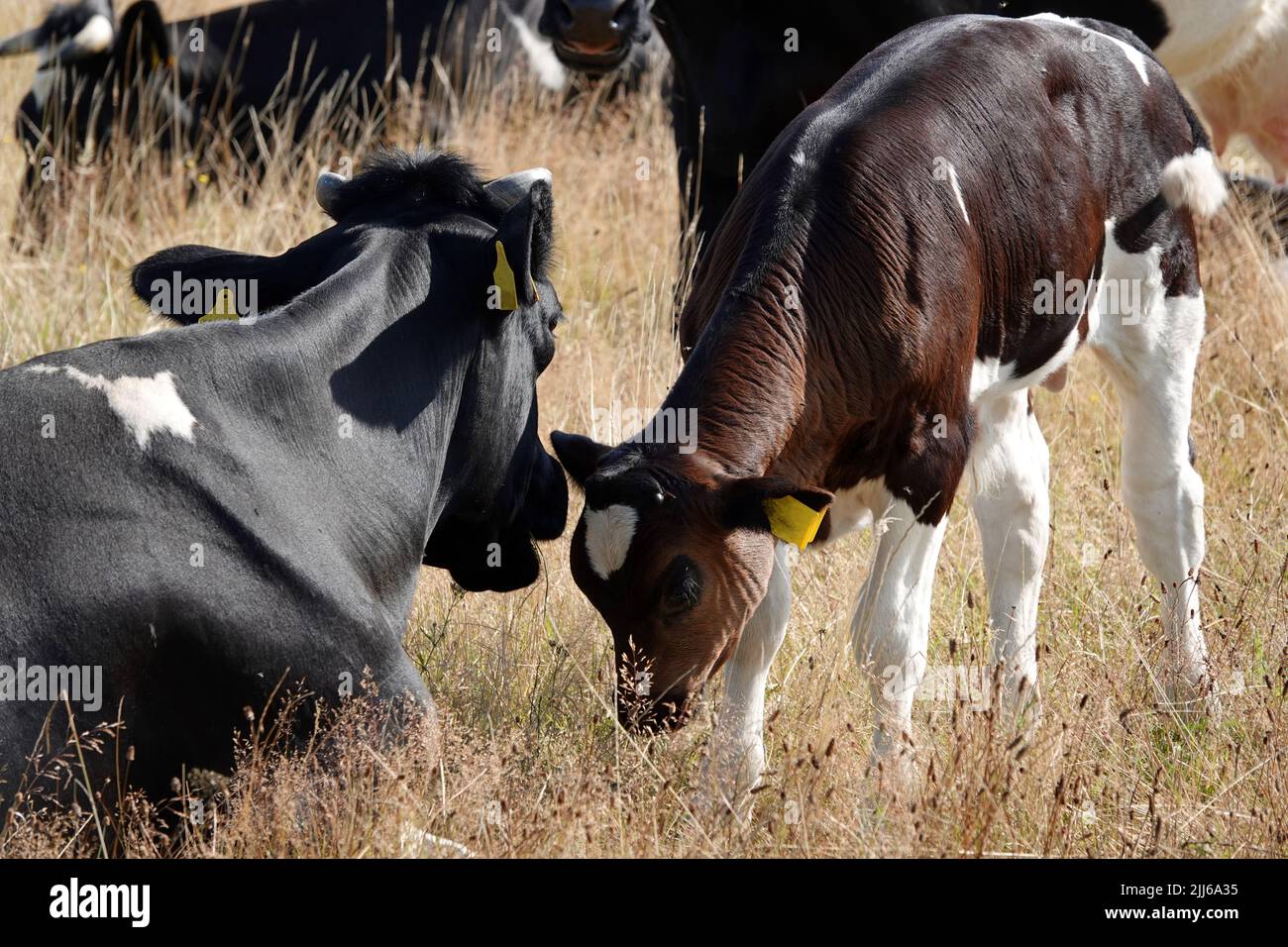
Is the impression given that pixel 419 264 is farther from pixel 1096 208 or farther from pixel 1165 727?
pixel 1165 727

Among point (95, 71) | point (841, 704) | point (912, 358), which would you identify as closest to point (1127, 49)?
point (912, 358)

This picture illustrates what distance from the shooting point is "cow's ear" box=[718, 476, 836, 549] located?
3697 mm

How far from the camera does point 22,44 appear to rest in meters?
11.0

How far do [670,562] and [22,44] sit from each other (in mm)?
8787

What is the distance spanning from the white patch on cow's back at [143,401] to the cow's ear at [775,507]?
3.89 ft

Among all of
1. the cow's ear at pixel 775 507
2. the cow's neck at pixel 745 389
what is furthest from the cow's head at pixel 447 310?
the cow's ear at pixel 775 507

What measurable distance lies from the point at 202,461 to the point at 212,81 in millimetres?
7522

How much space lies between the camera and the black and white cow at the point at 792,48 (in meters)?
6.78

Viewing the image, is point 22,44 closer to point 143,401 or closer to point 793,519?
point 143,401

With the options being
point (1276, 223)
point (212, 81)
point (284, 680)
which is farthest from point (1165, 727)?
point (212, 81)

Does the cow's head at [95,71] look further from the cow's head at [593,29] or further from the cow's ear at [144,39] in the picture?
the cow's head at [593,29]

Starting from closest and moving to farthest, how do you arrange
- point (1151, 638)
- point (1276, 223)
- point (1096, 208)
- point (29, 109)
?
point (1096, 208)
point (1151, 638)
point (1276, 223)
point (29, 109)

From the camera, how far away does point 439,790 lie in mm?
3811

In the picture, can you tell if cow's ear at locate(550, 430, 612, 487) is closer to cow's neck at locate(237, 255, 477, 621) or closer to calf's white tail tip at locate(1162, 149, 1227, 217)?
cow's neck at locate(237, 255, 477, 621)
